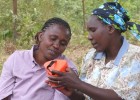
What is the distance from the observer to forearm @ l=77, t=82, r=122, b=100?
2.40m

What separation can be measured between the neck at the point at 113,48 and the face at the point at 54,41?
0.35 metres

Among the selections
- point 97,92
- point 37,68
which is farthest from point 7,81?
point 97,92

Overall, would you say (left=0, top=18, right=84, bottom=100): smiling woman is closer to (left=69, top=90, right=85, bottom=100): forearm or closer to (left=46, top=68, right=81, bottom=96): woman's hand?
(left=69, top=90, right=85, bottom=100): forearm

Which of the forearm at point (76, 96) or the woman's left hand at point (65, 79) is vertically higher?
the woman's left hand at point (65, 79)

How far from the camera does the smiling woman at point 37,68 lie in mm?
2762

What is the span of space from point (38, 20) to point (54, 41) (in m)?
5.76

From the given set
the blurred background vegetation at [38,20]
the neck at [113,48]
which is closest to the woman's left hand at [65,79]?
the neck at [113,48]

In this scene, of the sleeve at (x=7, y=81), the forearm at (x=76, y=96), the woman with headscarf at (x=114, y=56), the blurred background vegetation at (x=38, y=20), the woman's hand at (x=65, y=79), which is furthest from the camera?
the blurred background vegetation at (x=38, y=20)

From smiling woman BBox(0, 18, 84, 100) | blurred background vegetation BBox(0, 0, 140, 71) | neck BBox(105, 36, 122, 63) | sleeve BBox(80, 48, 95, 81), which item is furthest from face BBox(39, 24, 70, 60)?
blurred background vegetation BBox(0, 0, 140, 71)

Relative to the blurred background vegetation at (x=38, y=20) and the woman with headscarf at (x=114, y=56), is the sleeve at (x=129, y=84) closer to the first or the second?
the woman with headscarf at (x=114, y=56)

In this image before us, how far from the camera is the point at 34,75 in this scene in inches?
111

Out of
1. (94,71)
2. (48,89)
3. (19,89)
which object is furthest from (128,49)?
(19,89)

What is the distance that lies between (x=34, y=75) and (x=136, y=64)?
0.81 metres

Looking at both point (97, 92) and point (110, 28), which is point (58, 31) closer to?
point (110, 28)
